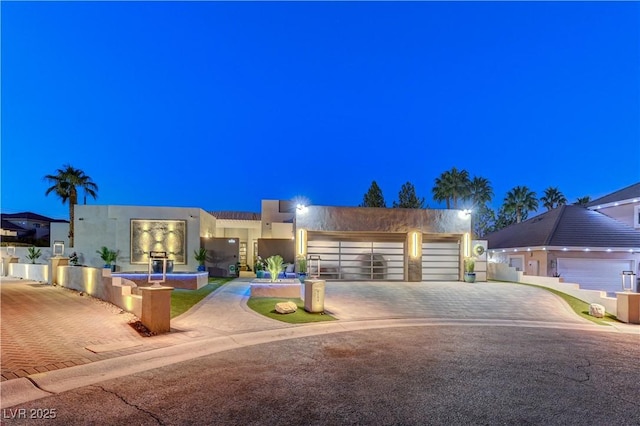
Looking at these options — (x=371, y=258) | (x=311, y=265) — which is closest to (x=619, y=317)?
(x=371, y=258)

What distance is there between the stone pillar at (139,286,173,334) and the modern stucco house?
35.7ft

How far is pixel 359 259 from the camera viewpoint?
22.0 meters

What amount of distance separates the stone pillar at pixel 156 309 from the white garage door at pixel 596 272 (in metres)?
20.6

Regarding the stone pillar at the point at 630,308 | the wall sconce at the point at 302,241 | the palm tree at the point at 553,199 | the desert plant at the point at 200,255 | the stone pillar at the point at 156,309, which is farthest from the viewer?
the palm tree at the point at 553,199

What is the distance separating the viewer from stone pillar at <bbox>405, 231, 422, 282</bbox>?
21.0 m

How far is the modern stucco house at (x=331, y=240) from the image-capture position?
21.1m

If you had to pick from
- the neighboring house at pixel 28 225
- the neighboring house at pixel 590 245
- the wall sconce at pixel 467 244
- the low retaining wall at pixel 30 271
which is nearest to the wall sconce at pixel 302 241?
the wall sconce at pixel 467 244

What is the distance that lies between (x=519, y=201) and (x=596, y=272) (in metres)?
24.3

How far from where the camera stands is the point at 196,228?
2384 cm

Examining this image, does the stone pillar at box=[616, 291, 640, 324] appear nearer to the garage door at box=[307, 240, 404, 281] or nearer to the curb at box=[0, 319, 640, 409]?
the curb at box=[0, 319, 640, 409]

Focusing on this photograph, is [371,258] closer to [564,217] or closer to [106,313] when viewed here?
[564,217]

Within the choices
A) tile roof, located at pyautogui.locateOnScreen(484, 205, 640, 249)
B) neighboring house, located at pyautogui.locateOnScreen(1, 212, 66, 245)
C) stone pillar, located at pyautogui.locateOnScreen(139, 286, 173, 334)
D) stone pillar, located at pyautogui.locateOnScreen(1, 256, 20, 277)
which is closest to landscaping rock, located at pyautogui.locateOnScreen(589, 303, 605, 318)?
tile roof, located at pyautogui.locateOnScreen(484, 205, 640, 249)

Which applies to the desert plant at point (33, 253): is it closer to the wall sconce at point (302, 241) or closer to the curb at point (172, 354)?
the wall sconce at point (302, 241)

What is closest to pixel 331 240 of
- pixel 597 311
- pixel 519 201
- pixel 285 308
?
pixel 285 308
